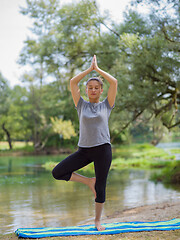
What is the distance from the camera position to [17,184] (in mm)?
10594

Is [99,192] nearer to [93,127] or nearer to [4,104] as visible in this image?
[93,127]

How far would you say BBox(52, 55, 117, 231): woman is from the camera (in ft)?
11.0

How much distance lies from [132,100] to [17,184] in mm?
4957

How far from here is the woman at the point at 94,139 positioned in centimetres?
336

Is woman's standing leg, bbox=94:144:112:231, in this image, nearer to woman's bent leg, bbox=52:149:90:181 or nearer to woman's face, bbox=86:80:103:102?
woman's bent leg, bbox=52:149:90:181

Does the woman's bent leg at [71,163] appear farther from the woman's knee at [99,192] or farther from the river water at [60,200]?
the river water at [60,200]

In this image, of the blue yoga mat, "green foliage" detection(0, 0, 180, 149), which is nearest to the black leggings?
the blue yoga mat

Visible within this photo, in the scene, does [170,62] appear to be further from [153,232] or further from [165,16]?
[153,232]

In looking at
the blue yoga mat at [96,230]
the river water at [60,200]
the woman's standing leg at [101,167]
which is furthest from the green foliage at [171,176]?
the woman's standing leg at [101,167]

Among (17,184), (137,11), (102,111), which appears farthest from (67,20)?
(102,111)

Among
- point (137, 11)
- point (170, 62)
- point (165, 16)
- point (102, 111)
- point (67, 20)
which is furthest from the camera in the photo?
point (67, 20)

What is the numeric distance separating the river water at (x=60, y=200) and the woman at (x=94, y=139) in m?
1.92

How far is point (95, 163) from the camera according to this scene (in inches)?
135

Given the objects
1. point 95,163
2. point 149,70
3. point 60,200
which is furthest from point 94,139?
point 149,70
